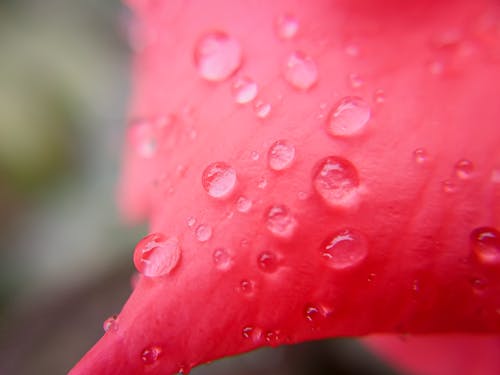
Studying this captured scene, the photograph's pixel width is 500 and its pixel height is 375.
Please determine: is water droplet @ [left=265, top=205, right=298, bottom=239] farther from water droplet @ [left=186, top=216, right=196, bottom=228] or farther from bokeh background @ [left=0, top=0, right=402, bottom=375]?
bokeh background @ [left=0, top=0, right=402, bottom=375]

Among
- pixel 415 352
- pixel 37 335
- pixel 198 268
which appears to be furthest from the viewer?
pixel 37 335

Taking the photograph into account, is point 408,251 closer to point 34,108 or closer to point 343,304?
point 343,304

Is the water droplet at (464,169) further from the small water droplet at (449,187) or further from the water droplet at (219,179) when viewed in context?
the water droplet at (219,179)

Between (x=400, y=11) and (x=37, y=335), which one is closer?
(x=400, y=11)

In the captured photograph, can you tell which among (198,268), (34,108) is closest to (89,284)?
(34,108)

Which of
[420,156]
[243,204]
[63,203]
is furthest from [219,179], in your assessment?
[63,203]

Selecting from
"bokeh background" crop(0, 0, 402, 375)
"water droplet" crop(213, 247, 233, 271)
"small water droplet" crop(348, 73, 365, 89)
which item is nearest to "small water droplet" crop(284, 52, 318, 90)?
"small water droplet" crop(348, 73, 365, 89)
